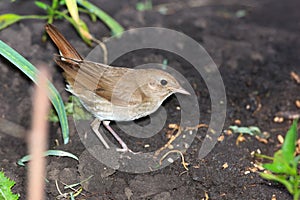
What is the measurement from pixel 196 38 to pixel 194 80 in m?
0.91

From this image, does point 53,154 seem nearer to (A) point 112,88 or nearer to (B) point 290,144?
(A) point 112,88

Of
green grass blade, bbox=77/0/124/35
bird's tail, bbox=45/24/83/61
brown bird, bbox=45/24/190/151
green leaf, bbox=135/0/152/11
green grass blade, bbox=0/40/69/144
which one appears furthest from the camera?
green leaf, bbox=135/0/152/11

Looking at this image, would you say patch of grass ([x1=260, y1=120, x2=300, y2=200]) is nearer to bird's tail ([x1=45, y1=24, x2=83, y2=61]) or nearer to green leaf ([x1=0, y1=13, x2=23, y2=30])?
bird's tail ([x1=45, y1=24, x2=83, y2=61])

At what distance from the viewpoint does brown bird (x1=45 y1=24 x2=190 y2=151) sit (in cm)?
409

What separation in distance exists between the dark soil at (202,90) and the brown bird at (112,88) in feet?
0.89

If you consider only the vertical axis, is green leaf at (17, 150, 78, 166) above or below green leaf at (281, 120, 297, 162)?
above

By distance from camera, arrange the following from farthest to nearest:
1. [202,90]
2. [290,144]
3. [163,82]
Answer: [202,90]
[163,82]
[290,144]

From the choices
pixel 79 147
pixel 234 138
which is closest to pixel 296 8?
pixel 234 138

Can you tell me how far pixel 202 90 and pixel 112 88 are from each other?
113 centimetres

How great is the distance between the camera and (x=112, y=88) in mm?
4098

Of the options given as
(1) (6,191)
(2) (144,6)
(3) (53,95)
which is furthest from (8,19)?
(1) (6,191)

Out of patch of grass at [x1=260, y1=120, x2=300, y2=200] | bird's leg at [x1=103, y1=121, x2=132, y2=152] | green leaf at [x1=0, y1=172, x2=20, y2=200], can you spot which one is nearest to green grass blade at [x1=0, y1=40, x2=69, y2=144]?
bird's leg at [x1=103, y1=121, x2=132, y2=152]

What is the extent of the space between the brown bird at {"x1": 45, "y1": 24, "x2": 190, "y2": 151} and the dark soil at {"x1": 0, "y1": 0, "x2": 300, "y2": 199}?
272 mm

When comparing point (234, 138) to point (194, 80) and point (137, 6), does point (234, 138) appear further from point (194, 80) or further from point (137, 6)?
point (137, 6)
